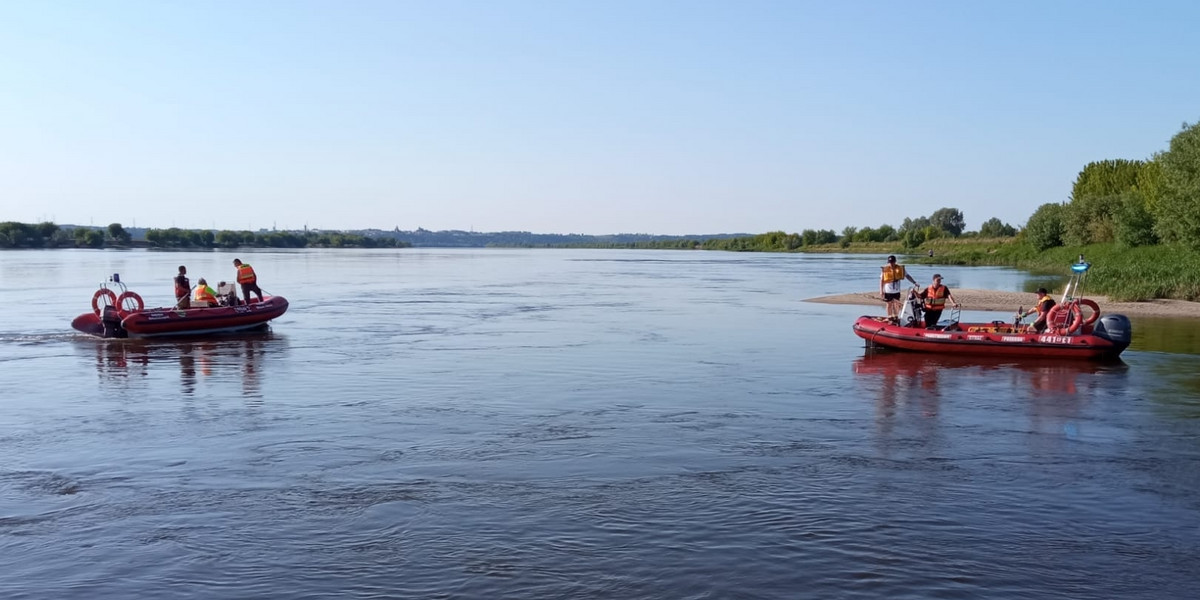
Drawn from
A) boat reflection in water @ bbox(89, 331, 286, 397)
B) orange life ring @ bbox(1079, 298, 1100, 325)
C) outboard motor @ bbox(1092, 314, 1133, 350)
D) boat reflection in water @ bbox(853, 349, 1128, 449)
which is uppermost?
orange life ring @ bbox(1079, 298, 1100, 325)

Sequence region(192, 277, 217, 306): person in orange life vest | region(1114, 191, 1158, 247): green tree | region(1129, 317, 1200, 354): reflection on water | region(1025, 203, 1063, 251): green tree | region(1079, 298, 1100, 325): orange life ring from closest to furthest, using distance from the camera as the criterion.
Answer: region(1079, 298, 1100, 325): orange life ring
region(1129, 317, 1200, 354): reflection on water
region(192, 277, 217, 306): person in orange life vest
region(1114, 191, 1158, 247): green tree
region(1025, 203, 1063, 251): green tree

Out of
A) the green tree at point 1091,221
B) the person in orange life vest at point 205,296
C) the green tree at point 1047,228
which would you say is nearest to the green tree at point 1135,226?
the green tree at point 1091,221

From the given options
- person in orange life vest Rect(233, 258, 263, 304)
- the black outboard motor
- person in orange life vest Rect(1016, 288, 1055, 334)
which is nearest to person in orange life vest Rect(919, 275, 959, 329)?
person in orange life vest Rect(1016, 288, 1055, 334)

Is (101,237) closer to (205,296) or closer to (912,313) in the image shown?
(205,296)

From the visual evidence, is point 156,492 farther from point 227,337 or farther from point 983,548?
point 227,337

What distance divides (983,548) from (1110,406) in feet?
25.2

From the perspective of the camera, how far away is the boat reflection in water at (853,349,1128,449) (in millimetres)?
12984

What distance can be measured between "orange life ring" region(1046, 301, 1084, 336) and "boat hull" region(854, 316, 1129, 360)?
0.13 meters

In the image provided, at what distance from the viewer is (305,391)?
15578mm

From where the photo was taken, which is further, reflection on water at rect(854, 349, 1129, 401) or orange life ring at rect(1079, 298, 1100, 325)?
orange life ring at rect(1079, 298, 1100, 325)

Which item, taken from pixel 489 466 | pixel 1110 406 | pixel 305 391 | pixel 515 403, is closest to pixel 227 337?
pixel 305 391

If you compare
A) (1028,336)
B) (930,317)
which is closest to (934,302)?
(930,317)

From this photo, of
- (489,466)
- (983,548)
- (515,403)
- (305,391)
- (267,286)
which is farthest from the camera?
(267,286)

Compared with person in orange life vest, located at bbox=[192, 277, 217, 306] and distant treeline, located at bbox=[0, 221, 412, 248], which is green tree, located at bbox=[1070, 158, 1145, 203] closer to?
person in orange life vest, located at bbox=[192, 277, 217, 306]
